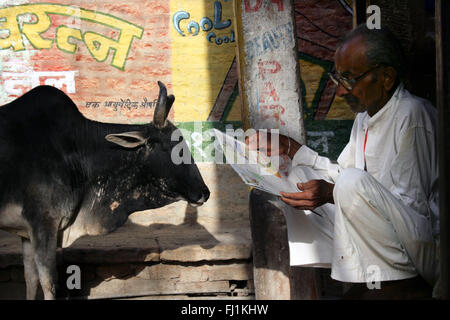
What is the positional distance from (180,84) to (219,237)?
180 cm

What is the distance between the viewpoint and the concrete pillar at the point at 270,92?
3.61 m

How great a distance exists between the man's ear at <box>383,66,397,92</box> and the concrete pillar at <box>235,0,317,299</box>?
830mm

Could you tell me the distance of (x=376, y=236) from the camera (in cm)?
265

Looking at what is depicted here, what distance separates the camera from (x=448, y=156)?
235 cm

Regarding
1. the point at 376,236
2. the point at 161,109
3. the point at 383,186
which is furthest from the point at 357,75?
the point at 161,109

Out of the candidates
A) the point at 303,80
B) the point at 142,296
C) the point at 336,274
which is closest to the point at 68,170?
the point at 142,296

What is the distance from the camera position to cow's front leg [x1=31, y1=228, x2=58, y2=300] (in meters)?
3.74

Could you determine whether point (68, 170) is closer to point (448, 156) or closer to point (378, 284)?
point (378, 284)

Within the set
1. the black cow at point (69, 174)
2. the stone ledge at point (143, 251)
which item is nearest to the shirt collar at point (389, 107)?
the black cow at point (69, 174)

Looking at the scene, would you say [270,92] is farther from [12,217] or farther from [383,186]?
[12,217]

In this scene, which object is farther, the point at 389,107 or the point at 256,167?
the point at 256,167

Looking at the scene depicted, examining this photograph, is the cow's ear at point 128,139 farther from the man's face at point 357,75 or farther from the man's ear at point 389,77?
the man's ear at point 389,77

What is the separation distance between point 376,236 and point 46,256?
2227 mm

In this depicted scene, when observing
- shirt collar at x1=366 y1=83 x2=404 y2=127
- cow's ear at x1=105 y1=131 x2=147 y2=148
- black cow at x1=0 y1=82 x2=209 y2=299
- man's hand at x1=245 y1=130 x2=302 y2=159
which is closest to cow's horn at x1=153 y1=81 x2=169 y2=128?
black cow at x1=0 y1=82 x2=209 y2=299
